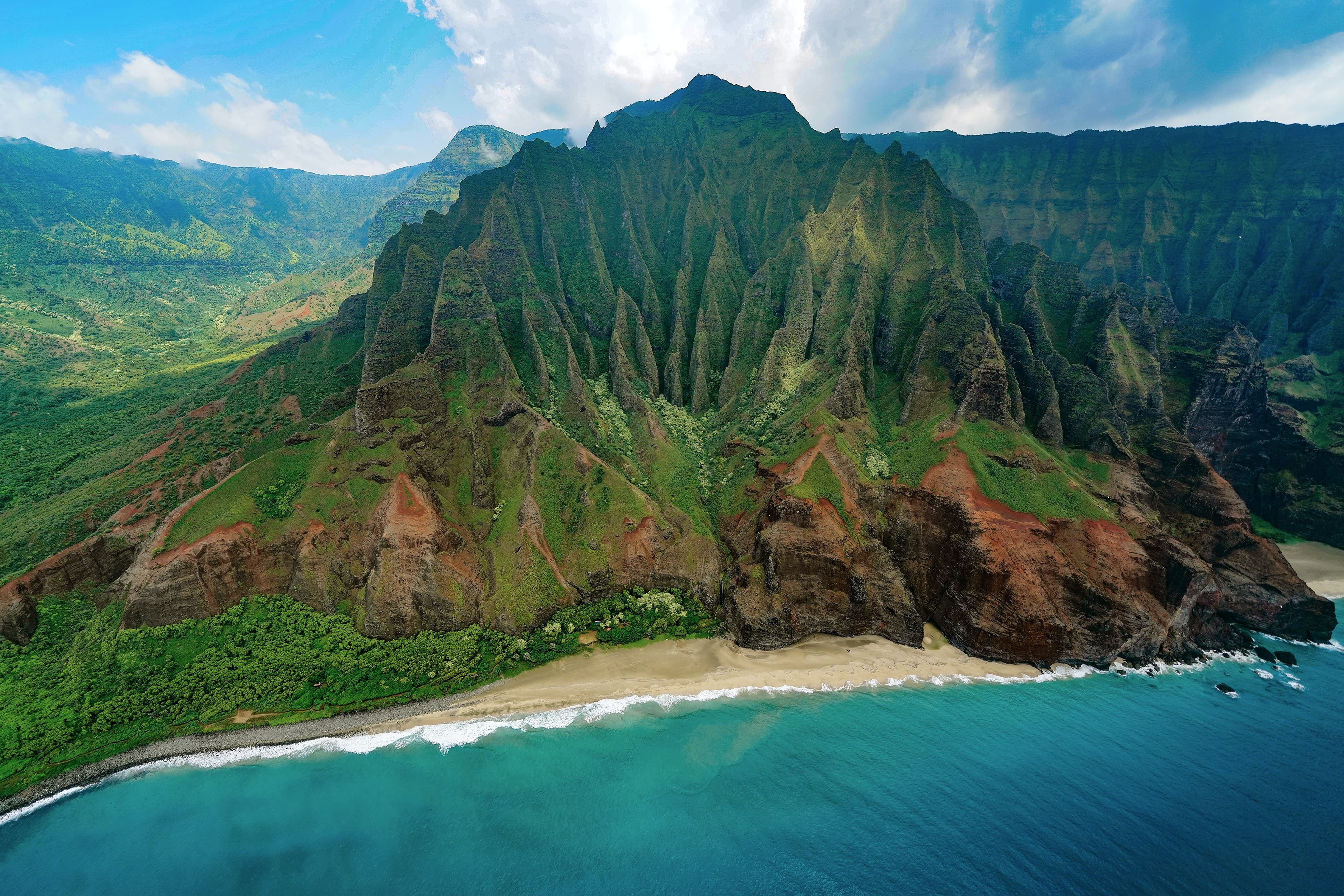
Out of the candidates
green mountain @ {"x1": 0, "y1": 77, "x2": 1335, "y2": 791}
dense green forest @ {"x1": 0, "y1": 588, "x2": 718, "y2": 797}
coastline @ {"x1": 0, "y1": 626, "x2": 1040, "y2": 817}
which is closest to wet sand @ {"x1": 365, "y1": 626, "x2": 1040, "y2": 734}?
Result: coastline @ {"x1": 0, "y1": 626, "x2": 1040, "y2": 817}

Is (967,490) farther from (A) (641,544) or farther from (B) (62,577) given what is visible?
(B) (62,577)

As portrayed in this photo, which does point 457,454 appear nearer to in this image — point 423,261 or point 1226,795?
point 423,261

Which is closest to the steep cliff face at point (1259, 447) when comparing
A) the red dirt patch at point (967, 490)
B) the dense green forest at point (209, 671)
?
the red dirt patch at point (967, 490)

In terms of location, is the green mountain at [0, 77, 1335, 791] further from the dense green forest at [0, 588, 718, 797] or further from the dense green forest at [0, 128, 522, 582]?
the dense green forest at [0, 128, 522, 582]

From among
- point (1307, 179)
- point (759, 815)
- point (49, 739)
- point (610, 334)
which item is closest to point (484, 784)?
point (759, 815)

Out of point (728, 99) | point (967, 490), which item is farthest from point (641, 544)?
point (728, 99)
